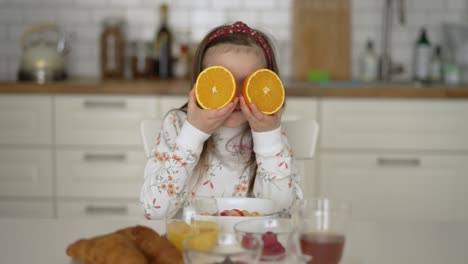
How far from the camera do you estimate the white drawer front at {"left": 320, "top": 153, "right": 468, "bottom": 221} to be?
9.87 feet

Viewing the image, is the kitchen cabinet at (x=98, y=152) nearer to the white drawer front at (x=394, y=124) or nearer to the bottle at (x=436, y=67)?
the white drawer front at (x=394, y=124)

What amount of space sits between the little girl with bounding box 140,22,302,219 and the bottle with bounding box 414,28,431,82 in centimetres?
190

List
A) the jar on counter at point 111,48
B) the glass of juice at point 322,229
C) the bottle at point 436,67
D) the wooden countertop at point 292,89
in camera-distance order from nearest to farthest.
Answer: the glass of juice at point 322,229, the wooden countertop at point 292,89, the bottle at point 436,67, the jar on counter at point 111,48

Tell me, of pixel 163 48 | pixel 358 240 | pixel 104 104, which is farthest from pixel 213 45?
pixel 163 48

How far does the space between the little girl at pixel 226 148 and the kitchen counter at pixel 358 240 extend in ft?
0.63

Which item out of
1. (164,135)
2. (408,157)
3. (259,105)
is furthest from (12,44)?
(259,105)

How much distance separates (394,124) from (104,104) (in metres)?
1.23

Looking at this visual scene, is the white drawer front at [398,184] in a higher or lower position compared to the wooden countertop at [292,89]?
lower

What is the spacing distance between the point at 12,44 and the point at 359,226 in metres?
2.77

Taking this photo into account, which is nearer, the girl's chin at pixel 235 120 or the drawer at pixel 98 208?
the girl's chin at pixel 235 120

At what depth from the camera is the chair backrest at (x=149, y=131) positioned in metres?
1.69

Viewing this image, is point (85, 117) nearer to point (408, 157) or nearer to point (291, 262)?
point (408, 157)

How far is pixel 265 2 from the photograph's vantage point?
140 inches

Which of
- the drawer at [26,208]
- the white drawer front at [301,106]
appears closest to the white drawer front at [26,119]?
the drawer at [26,208]
